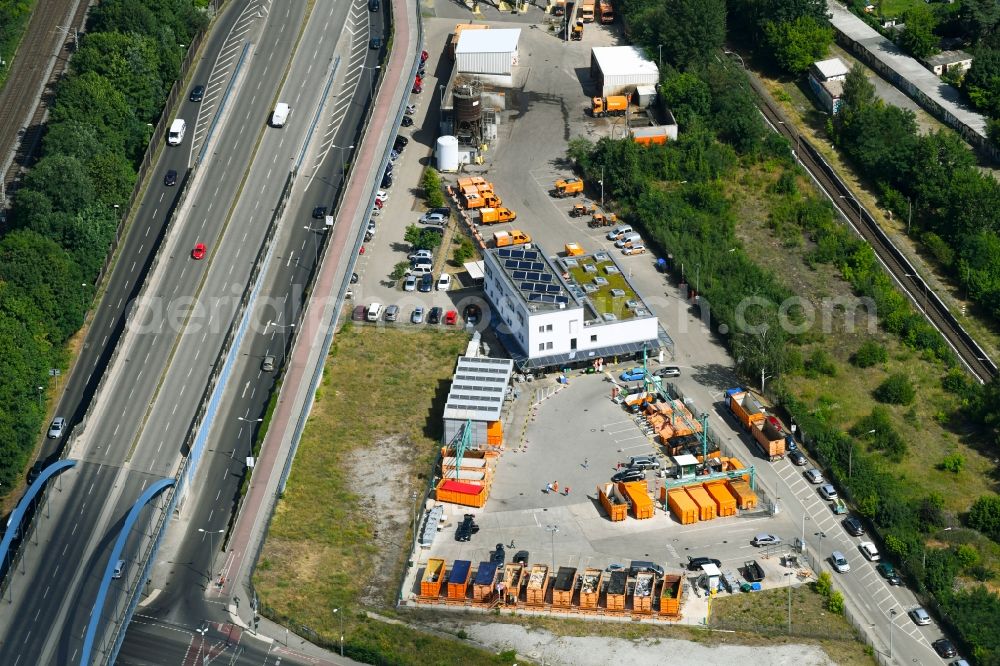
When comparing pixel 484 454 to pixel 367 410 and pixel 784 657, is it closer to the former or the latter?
pixel 367 410

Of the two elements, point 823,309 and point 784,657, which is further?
point 823,309

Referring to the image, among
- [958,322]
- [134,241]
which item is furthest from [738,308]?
[134,241]

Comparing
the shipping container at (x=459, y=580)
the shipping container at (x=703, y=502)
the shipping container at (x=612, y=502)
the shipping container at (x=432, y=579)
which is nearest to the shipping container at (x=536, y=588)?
the shipping container at (x=459, y=580)

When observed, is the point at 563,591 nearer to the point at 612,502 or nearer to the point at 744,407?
the point at 612,502

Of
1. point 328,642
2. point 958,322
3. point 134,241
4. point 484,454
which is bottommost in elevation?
point 328,642

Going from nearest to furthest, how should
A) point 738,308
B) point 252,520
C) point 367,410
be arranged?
1. point 252,520
2. point 367,410
3. point 738,308

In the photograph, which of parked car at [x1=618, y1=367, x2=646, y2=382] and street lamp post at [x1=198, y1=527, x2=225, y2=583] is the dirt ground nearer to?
street lamp post at [x1=198, y1=527, x2=225, y2=583]

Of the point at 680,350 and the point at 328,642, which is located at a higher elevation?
the point at 680,350
